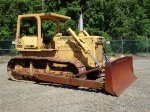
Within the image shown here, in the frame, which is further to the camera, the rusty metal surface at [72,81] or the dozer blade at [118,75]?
the rusty metal surface at [72,81]

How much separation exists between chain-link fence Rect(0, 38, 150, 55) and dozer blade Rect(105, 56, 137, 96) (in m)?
13.1

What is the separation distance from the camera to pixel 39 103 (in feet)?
22.5

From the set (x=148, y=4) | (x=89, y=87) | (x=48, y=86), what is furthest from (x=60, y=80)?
(x=148, y=4)

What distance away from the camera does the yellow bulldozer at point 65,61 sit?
886cm

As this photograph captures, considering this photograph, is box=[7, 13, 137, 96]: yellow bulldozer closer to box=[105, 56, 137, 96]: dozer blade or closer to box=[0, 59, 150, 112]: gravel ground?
box=[105, 56, 137, 96]: dozer blade

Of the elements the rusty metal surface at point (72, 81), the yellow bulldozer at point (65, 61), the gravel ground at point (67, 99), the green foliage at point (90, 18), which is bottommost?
the gravel ground at point (67, 99)

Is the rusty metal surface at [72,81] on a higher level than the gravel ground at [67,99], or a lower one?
higher

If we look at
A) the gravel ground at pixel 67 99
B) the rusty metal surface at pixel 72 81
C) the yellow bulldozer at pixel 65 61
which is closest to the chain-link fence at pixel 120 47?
the yellow bulldozer at pixel 65 61

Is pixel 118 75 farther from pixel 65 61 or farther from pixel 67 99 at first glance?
pixel 67 99

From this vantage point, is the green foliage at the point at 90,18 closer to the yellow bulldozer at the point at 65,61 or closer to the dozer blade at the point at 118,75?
the yellow bulldozer at the point at 65,61

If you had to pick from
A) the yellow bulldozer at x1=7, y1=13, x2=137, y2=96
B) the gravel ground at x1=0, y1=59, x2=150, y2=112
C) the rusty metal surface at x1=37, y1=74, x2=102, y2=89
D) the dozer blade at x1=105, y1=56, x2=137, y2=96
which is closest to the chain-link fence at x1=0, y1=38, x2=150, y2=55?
the yellow bulldozer at x1=7, y1=13, x2=137, y2=96

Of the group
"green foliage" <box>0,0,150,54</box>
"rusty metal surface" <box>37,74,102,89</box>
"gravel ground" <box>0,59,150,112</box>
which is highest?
"green foliage" <box>0,0,150,54</box>

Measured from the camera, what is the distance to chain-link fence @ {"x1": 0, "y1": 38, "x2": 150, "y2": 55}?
22.7m

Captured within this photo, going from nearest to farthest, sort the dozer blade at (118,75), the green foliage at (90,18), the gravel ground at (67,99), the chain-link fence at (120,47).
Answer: the gravel ground at (67,99)
the dozer blade at (118,75)
the chain-link fence at (120,47)
the green foliage at (90,18)
